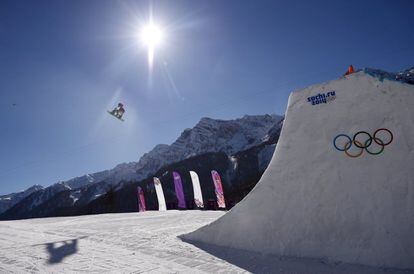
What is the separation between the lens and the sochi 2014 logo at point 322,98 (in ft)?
19.0

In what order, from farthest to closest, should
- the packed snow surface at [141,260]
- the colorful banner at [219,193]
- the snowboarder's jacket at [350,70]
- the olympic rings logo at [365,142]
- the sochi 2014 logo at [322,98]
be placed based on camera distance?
1. the colorful banner at [219,193]
2. the snowboarder's jacket at [350,70]
3. the sochi 2014 logo at [322,98]
4. the olympic rings logo at [365,142]
5. the packed snow surface at [141,260]

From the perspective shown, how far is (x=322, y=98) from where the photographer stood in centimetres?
591

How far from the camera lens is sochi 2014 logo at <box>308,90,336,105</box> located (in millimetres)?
5785

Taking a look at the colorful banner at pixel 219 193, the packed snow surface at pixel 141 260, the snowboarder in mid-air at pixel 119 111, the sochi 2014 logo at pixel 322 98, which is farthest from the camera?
the colorful banner at pixel 219 193

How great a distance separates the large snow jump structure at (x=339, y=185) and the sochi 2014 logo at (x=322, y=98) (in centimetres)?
2

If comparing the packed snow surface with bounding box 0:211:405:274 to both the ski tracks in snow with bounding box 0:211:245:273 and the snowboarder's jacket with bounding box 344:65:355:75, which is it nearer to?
the ski tracks in snow with bounding box 0:211:245:273

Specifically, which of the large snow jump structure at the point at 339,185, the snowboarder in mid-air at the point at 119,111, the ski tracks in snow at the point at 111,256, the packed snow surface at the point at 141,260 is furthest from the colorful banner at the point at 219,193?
the large snow jump structure at the point at 339,185

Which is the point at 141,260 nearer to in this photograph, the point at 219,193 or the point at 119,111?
the point at 119,111

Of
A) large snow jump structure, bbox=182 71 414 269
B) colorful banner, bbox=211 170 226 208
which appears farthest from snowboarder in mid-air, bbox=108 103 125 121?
large snow jump structure, bbox=182 71 414 269

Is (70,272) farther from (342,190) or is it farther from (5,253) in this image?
(342,190)

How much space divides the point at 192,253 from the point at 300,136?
120 inches

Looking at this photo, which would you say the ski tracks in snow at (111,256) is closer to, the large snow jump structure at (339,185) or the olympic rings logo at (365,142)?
the large snow jump structure at (339,185)

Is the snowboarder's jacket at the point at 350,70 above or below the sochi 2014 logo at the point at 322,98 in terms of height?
above

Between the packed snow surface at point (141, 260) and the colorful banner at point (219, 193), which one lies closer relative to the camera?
the packed snow surface at point (141, 260)
